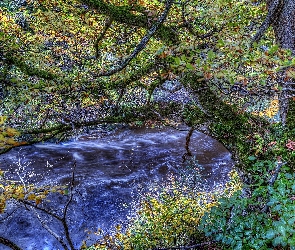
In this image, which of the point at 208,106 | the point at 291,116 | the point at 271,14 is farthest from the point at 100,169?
the point at 271,14

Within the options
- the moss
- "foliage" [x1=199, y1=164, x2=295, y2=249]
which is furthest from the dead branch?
"foliage" [x1=199, y1=164, x2=295, y2=249]

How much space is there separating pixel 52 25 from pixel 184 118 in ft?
16.3

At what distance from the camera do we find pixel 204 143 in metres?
14.0

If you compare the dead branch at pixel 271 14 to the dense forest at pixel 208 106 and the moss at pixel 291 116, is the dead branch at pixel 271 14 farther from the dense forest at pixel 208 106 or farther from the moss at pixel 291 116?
the moss at pixel 291 116

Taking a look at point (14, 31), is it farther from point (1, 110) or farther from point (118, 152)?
point (118, 152)

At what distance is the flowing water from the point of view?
845 cm

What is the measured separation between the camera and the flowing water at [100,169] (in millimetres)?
8453

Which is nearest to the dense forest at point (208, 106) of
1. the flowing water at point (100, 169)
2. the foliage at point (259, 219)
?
the foliage at point (259, 219)

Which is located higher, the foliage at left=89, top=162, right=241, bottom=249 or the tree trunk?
the tree trunk

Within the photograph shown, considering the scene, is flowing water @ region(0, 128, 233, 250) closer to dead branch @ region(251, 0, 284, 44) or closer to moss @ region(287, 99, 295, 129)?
moss @ region(287, 99, 295, 129)

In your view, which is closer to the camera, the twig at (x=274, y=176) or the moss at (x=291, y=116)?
the twig at (x=274, y=176)

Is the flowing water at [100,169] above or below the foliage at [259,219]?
below

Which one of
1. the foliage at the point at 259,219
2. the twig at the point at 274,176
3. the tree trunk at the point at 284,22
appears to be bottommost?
the foliage at the point at 259,219

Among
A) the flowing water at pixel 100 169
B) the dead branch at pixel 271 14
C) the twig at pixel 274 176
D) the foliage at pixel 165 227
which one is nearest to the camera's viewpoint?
the twig at pixel 274 176
